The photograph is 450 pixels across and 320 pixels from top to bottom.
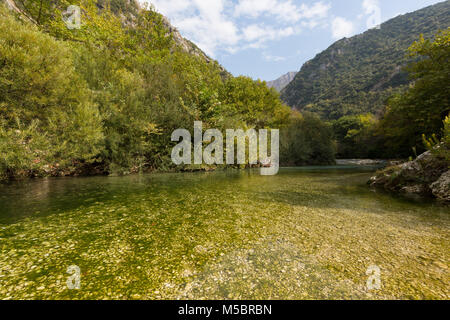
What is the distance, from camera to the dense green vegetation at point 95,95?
28.4ft

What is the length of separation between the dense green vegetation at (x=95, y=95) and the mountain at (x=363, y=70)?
74.1 metres

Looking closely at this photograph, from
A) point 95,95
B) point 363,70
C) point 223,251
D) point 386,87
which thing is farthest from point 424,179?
point 363,70

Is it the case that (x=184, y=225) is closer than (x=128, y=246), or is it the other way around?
(x=128, y=246)

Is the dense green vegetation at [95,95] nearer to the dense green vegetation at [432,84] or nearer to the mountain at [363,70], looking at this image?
the dense green vegetation at [432,84]

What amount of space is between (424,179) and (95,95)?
21.5 m

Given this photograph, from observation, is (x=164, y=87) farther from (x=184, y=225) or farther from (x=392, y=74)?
(x=392, y=74)

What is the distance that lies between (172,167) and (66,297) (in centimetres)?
1954

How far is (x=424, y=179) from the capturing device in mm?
8586

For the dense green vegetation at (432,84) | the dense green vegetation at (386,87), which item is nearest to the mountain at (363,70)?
the dense green vegetation at (386,87)

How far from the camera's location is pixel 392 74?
8394cm

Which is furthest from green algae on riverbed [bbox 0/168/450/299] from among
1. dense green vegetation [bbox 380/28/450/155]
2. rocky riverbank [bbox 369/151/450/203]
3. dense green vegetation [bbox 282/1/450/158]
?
dense green vegetation [bbox 380/28/450/155]

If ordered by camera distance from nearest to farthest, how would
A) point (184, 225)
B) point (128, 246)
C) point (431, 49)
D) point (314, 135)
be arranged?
1. point (128, 246)
2. point (184, 225)
3. point (431, 49)
4. point (314, 135)

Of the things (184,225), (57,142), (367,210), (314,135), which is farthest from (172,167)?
(314,135)

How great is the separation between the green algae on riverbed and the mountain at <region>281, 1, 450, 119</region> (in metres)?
84.0
